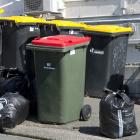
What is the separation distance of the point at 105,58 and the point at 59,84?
165 centimetres

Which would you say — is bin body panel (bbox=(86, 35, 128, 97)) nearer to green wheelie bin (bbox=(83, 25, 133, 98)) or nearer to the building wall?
green wheelie bin (bbox=(83, 25, 133, 98))

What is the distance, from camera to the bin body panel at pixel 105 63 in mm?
8523

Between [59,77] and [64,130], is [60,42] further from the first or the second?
[64,130]

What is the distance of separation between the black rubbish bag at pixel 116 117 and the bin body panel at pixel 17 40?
2.78 meters

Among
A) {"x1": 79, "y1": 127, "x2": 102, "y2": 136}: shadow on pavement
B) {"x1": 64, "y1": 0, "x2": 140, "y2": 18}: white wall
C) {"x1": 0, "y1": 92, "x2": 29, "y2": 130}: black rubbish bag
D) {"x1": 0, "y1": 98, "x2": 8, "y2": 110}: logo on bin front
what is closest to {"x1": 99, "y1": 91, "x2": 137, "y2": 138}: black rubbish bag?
{"x1": 79, "y1": 127, "x2": 102, "y2": 136}: shadow on pavement

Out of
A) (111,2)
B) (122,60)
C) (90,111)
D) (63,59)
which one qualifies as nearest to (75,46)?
(63,59)

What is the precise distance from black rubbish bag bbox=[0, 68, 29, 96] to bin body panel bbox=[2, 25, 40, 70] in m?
0.86

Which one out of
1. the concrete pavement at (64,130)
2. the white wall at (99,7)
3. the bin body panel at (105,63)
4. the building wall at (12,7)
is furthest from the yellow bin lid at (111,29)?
the building wall at (12,7)

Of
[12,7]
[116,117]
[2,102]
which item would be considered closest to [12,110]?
[2,102]

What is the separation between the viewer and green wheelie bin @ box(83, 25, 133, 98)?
850cm

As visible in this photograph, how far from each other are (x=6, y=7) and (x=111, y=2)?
2.47 meters

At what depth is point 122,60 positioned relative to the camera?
870 centimetres

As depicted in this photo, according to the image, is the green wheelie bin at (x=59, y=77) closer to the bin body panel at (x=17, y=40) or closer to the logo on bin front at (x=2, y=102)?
the logo on bin front at (x=2, y=102)

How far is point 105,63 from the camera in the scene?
28.1 ft
